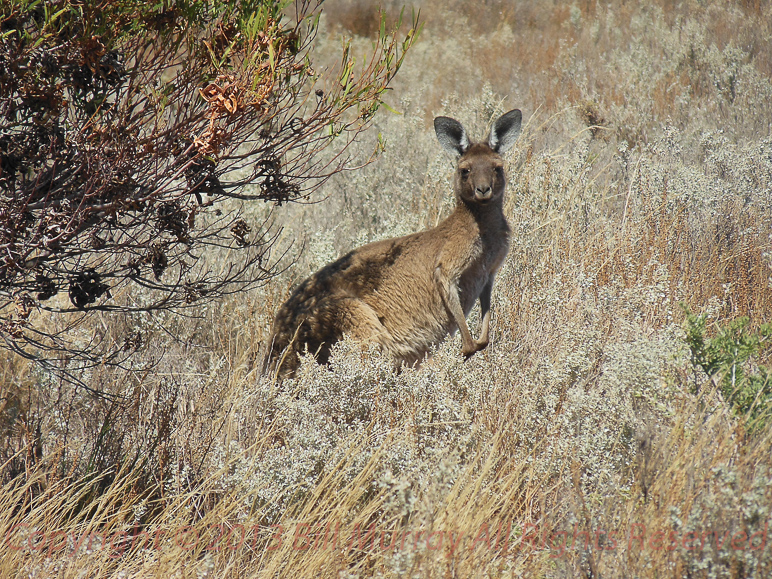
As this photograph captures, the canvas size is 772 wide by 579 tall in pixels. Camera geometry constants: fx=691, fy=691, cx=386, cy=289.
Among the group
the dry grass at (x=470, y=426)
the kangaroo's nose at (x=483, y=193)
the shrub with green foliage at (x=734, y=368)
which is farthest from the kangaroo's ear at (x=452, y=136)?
the shrub with green foliage at (x=734, y=368)

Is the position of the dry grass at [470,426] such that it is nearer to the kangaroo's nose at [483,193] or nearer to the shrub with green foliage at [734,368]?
the shrub with green foliage at [734,368]

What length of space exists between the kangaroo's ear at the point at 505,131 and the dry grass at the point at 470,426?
40.7 inches

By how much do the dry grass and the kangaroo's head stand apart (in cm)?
85

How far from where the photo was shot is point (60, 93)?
2986mm

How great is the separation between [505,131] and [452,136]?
39 centimetres

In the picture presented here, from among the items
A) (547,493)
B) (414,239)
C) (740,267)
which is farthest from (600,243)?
(547,493)

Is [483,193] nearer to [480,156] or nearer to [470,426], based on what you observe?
[480,156]

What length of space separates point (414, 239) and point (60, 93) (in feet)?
8.91

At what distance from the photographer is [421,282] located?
5027mm

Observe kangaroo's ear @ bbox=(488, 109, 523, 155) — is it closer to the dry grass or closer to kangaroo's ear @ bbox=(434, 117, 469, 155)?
kangaroo's ear @ bbox=(434, 117, 469, 155)

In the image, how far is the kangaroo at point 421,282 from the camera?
15.5ft

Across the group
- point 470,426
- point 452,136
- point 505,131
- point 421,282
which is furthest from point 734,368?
point 452,136

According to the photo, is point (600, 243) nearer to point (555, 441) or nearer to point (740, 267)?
point (740, 267)

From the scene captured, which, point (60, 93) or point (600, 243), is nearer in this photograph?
point (60, 93)
